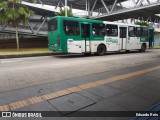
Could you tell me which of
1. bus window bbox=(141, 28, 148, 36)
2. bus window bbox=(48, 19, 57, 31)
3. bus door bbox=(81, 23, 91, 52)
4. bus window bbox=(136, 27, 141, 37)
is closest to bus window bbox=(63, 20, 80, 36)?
bus door bbox=(81, 23, 91, 52)

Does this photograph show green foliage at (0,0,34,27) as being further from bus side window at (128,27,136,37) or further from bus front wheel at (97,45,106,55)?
bus side window at (128,27,136,37)

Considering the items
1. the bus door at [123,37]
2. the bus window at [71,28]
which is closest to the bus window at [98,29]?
Answer: the bus window at [71,28]

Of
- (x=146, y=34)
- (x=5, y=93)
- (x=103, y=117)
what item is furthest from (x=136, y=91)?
(x=146, y=34)

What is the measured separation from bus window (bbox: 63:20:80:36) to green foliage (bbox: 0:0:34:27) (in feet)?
30.7

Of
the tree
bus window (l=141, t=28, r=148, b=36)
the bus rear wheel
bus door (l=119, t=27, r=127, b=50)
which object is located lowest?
the bus rear wheel

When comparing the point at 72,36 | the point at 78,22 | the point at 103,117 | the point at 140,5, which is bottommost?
the point at 103,117

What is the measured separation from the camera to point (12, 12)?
65.1ft

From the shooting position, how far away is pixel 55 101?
4152 mm

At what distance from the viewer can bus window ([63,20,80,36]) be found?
13.4 meters

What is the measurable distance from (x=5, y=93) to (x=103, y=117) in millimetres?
2897

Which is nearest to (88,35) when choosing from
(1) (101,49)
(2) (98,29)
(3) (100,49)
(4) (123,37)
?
(2) (98,29)

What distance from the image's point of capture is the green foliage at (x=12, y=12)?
19950mm

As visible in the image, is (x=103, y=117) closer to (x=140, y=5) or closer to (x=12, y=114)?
(x=12, y=114)

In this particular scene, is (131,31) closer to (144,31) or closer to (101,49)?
(144,31)
